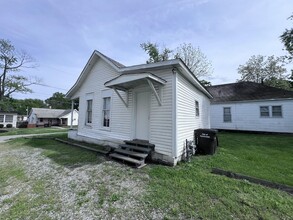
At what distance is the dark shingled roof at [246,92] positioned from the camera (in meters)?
12.7

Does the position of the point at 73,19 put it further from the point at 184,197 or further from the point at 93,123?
the point at 184,197

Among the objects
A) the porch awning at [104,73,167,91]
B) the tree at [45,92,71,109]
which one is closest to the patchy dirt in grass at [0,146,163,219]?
the porch awning at [104,73,167,91]

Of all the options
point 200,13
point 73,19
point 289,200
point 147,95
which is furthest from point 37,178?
point 200,13

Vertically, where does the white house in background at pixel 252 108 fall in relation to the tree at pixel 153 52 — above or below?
below

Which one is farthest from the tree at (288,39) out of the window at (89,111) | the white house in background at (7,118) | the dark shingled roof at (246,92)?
the white house in background at (7,118)

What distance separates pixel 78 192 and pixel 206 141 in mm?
5318

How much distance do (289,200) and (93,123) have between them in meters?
8.35

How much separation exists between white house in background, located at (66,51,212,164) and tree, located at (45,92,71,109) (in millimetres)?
60101

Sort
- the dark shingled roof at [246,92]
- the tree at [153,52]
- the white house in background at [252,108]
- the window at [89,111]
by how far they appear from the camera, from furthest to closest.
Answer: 1. the tree at [153,52]
2. the dark shingled roof at [246,92]
3. the white house in background at [252,108]
4. the window at [89,111]

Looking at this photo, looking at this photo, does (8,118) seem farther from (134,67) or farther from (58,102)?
(134,67)

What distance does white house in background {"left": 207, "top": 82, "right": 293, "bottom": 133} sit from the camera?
12070mm

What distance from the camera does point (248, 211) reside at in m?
2.63

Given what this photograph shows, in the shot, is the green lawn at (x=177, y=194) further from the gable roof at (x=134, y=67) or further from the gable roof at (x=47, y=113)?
the gable roof at (x=47, y=113)

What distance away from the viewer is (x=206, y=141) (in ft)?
21.2
